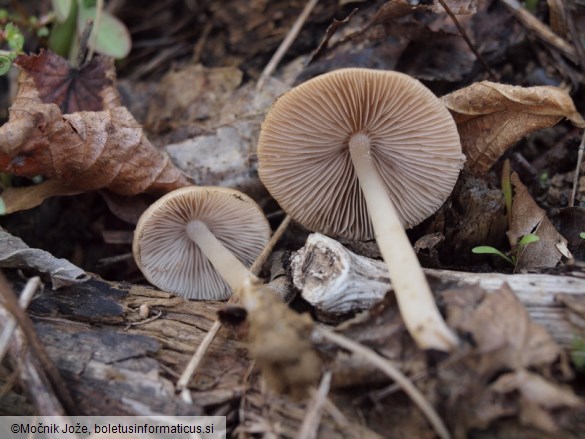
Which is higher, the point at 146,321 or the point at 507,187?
the point at 507,187

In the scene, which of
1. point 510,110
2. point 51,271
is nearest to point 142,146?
point 51,271

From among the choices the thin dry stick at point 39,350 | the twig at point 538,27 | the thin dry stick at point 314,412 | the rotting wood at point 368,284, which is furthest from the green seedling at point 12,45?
the twig at point 538,27

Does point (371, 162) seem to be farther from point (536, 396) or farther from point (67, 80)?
point (67, 80)

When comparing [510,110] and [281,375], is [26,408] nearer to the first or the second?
[281,375]

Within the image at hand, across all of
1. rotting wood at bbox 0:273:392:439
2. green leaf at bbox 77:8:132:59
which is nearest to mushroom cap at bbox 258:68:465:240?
rotting wood at bbox 0:273:392:439

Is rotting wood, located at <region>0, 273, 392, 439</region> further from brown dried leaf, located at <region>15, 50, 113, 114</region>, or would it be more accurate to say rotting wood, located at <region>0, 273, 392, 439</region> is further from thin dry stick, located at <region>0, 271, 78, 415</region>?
brown dried leaf, located at <region>15, 50, 113, 114</region>

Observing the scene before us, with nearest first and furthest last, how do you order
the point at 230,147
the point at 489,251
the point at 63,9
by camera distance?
the point at 489,251 → the point at 230,147 → the point at 63,9

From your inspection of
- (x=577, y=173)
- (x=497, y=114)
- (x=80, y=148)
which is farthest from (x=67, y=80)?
(x=577, y=173)
